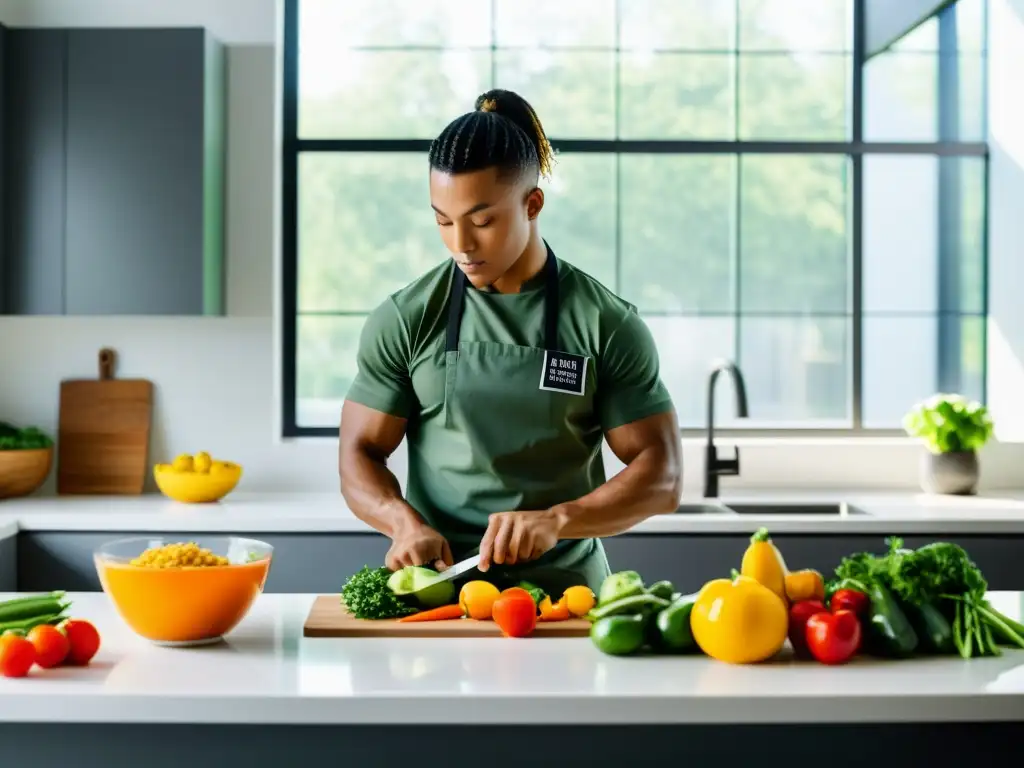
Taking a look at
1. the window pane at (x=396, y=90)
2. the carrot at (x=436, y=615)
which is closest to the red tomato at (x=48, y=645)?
the carrot at (x=436, y=615)

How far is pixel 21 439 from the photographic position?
3.79 m

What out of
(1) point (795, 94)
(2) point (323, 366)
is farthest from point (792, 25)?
(2) point (323, 366)

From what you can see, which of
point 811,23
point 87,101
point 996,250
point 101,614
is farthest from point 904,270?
point 101,614

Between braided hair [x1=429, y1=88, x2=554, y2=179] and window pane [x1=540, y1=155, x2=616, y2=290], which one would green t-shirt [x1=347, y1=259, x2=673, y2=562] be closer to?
braided hair [x1=429, y1=88, x2=554, y2=179]

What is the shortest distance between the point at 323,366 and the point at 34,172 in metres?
1.10

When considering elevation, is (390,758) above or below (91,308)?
below

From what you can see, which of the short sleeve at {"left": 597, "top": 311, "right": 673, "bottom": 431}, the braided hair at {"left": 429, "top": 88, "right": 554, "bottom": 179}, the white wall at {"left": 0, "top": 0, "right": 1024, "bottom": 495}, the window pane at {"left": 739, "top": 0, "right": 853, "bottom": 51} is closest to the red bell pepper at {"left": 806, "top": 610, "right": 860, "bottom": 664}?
the short sleeve at {"left": 597, "top": 311, "right": 673, "bottom": 431}

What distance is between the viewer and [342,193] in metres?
4.30

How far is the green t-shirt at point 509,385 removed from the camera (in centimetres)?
225

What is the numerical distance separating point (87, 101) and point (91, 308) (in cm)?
61

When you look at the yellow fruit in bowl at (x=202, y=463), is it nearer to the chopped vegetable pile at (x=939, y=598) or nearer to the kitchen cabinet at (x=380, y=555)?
the kitchen cabinet at (x=380, y=555)

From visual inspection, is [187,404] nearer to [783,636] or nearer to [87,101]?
[87,101]

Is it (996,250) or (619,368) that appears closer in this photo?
(619,368)

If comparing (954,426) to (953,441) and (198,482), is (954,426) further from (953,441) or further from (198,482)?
(198,482)
